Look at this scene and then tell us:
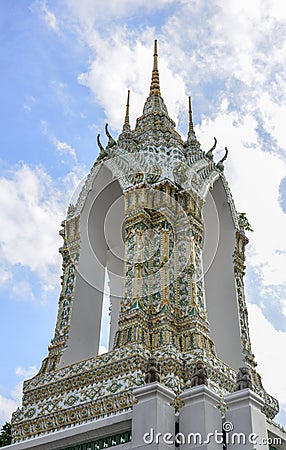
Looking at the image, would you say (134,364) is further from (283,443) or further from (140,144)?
(140,144)

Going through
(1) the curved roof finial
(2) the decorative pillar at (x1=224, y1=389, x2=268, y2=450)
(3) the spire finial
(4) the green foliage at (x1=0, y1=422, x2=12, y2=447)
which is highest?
(3) the spire finial

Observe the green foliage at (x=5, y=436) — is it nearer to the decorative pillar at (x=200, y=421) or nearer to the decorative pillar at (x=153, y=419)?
the decorative pillar at (x=153, y=419)

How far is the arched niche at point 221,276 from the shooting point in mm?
11305

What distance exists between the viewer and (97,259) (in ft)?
41.3

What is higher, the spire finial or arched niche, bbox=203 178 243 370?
the spire finial

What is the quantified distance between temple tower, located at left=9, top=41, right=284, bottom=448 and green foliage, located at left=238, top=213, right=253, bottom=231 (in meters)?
0.17

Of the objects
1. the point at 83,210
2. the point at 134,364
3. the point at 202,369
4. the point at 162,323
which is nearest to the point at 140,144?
the point at 83,210

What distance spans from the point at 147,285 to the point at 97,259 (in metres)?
2.51

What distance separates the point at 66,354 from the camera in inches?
409

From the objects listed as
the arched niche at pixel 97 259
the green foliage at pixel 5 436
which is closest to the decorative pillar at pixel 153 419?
the arched niche at pixel 97 259

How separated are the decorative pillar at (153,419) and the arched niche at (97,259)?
14.6 ft

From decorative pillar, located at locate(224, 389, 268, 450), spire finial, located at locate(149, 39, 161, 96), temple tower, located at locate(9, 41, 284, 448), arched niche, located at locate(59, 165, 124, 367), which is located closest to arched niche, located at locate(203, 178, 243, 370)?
temple tower, located at locate(9, 41, 284, 448)

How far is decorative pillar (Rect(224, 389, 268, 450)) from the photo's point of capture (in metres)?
6.14

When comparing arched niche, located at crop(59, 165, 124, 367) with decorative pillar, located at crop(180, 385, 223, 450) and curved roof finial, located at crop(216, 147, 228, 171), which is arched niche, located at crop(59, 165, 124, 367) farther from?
decorative pillar, located at crop(180, 385, 223, 450)
